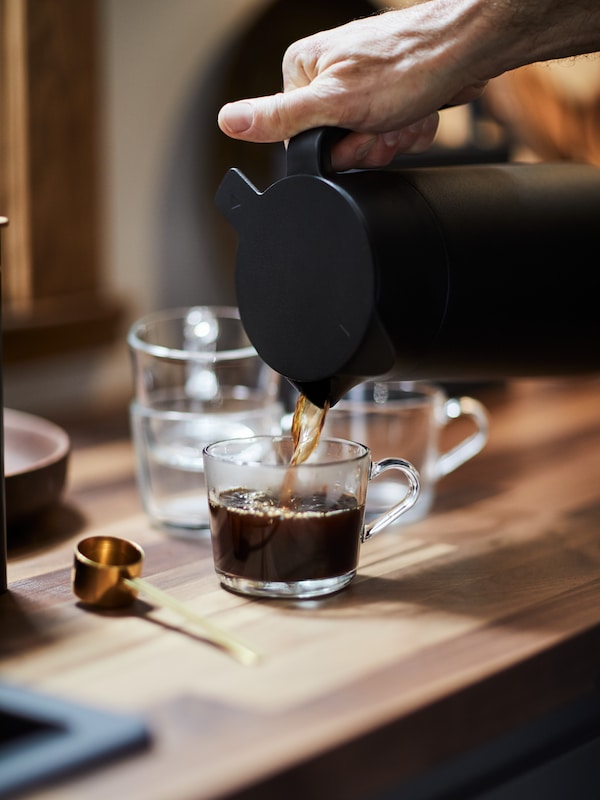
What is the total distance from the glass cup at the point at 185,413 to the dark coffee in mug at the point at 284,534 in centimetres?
17

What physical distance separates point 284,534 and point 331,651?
0.10 metres

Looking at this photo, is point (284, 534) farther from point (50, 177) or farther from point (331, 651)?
point (50, 177)

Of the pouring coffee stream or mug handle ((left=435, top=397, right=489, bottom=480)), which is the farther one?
mug handle ((left=435, top=397, right=489, bottom=480))

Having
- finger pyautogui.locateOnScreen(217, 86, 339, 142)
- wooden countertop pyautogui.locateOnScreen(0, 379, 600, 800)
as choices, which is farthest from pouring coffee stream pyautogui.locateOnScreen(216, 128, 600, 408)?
wooden countertop pyautogui.locateOnScreen(0, 379, 600, 800)

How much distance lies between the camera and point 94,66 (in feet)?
6.33

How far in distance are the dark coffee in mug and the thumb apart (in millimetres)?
258

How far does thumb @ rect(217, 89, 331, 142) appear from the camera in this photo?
0.82m

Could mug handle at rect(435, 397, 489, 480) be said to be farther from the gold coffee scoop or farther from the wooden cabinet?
the wooden cabinet

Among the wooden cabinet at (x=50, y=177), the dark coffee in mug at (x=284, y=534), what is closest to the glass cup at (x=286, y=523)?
the dark coffee in mug at (x=284, y=534)

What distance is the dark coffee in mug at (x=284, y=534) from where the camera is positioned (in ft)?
2.72

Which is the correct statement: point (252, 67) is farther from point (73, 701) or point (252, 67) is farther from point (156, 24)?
point (73, 701)

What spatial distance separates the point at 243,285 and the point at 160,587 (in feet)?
0.76

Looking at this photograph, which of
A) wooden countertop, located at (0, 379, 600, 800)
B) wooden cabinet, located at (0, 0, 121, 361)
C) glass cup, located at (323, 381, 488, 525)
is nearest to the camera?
wooden countertop, located at (0, 379, 600, 800)

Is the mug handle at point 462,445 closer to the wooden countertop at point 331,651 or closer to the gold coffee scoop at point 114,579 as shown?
the wooden countertop at point 331,651
